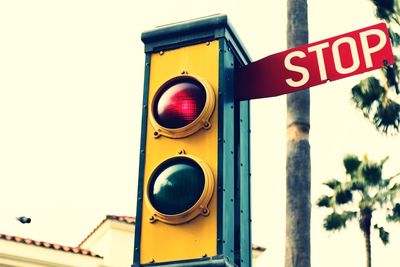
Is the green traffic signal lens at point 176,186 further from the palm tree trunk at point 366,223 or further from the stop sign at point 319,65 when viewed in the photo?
the palm tree trunk at point 366,223

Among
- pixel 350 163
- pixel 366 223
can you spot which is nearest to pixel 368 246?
pixel 366 223

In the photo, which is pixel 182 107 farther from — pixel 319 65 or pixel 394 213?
pixel 394 213

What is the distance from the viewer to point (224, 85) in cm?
233

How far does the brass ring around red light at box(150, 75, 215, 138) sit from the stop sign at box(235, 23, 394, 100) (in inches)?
7.9

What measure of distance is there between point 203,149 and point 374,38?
73 cm

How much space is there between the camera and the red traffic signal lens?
2.29m

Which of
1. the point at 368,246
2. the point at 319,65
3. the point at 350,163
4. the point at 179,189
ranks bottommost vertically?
the point at 179,189

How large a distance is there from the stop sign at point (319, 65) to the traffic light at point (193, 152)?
0.07m

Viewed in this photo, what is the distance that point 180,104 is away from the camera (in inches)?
90.9

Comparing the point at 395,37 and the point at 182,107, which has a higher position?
the point at 395,37

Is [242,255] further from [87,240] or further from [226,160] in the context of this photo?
[87,240]

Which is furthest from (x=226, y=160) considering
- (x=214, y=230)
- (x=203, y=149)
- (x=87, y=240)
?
(x=87, y=240)

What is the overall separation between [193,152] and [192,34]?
0.43 metres

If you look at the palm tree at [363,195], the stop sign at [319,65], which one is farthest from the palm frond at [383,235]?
the stop sign at [319,65]
